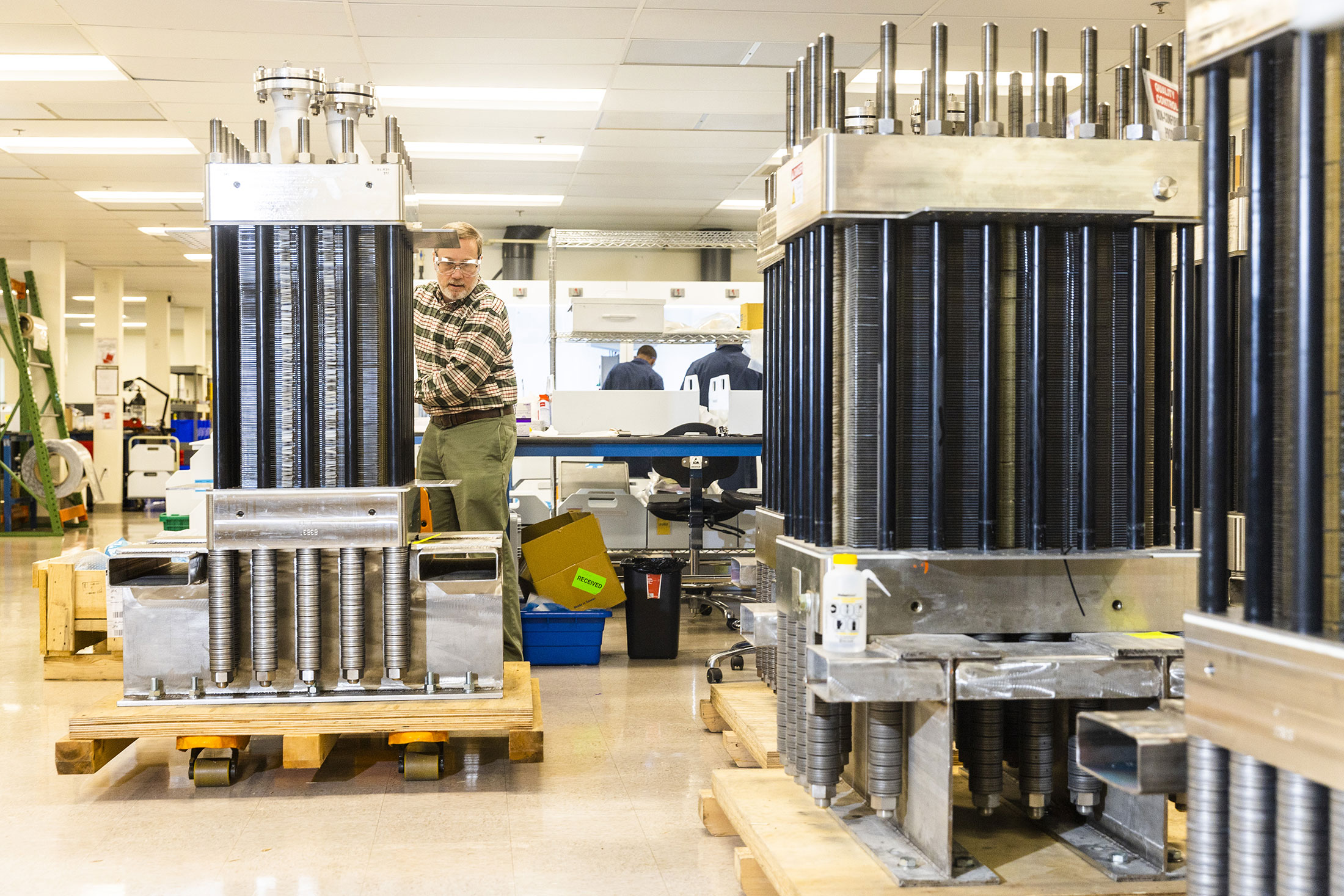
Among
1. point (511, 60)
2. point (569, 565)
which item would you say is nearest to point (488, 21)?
point (511, 60)

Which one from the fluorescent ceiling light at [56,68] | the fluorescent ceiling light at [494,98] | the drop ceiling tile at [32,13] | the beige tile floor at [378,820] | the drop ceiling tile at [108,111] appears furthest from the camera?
the drop ceiling tile at [108,111]

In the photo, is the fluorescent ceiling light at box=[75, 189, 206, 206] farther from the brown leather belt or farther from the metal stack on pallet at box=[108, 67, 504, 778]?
the metal stack on pallet at box=[108, 67, 504, 778]

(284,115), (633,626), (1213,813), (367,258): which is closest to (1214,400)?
(1213,813)

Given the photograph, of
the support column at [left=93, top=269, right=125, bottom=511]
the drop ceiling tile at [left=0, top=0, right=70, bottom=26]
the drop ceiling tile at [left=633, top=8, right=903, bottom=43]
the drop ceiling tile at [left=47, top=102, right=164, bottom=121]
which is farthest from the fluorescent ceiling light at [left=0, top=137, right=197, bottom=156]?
the support column at [left=93, top=269, right=125, bottom=511]

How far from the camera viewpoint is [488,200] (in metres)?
9.66

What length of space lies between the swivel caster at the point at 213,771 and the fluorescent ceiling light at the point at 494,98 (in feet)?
15.2

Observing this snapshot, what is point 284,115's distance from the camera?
9.59ft

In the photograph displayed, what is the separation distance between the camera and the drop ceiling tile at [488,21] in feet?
16.9

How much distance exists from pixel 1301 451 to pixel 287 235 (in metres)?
2.53

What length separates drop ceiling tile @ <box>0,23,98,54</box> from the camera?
5.31 m

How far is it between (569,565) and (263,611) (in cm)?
190

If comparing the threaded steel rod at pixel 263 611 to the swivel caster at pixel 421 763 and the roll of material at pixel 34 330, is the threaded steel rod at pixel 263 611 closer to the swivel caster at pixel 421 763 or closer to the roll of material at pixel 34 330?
the swivel caster at pixel 421 763

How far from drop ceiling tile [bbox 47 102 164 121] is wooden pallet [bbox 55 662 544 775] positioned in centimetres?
499

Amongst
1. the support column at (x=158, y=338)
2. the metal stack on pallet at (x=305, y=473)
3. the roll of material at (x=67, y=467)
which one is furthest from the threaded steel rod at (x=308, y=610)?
the support column at (x=158, y=338)
